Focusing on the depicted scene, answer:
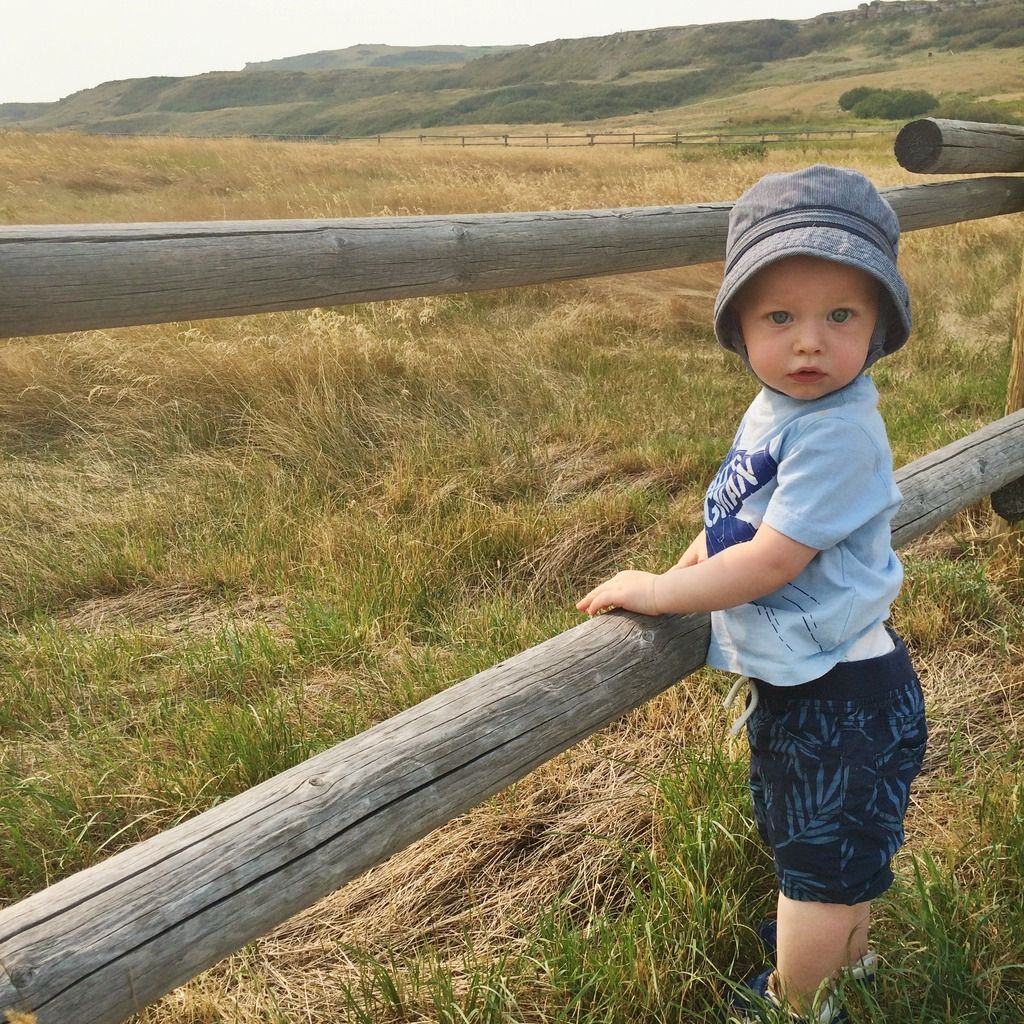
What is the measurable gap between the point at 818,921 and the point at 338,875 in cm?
74

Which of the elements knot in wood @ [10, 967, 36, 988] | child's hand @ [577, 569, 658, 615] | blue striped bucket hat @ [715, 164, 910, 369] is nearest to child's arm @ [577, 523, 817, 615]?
child's hand @ [577, 569, 658, 615]

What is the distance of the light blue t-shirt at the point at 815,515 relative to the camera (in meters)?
1.23

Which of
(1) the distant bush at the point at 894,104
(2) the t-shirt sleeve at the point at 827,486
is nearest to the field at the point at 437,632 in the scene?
(2) the t-shirt sleeve at the point at 827,486

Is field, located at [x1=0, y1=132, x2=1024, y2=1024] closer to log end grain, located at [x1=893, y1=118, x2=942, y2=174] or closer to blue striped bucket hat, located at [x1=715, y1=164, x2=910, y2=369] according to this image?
blue striped bucket hat, located at [x1=715, y1=164, x2=910, y2=369]

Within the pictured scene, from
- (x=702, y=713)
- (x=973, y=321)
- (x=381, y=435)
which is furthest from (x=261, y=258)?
(x=973, y=321)

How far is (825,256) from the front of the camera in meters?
1.17

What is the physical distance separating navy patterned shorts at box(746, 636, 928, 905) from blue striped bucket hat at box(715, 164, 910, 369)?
1.58ft

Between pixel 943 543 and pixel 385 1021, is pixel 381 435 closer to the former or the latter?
pixel 943 543

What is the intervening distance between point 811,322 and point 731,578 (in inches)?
14.7

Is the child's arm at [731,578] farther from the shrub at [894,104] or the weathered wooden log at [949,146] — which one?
the shrub at [894,104]

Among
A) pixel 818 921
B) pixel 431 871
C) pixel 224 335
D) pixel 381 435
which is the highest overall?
pixel 224 335

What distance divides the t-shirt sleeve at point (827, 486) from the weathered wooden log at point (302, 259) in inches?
42.2

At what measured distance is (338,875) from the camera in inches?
43.8

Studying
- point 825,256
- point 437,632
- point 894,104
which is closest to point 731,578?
point 825,256
